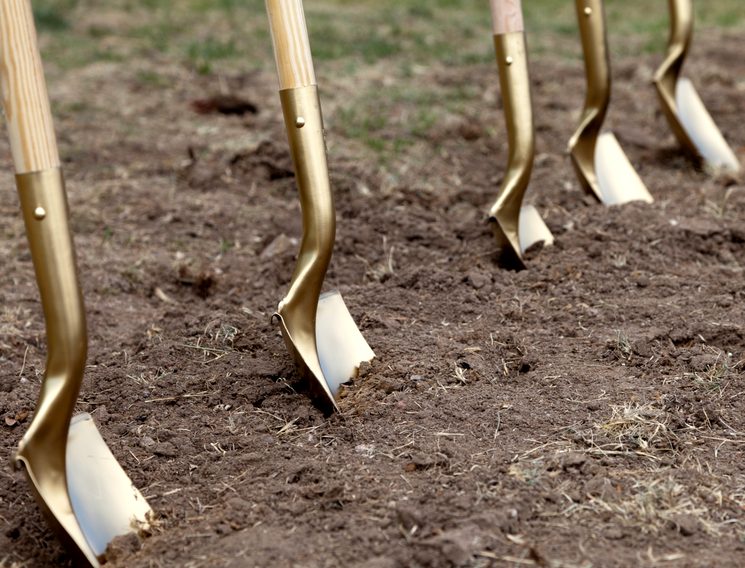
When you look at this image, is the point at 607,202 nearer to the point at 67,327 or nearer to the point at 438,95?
the point at 438,95

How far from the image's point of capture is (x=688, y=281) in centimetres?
315

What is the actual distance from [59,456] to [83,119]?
11.5ft

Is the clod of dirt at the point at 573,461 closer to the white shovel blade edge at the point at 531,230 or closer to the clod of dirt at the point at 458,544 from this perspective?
the clod of dirt at the point at 458,544

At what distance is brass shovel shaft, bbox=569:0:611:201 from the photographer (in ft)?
12.8

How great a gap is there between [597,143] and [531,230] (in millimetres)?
766

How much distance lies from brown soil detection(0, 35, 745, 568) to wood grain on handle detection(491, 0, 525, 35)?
0.70 m

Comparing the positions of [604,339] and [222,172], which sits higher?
[222,172]

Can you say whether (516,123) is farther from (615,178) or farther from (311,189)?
(311,189)

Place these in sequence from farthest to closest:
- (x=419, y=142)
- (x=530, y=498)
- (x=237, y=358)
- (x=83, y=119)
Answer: (x=83, y=119)
(x=419, y=142)
(x=237, y=358)
(x=530, y=498)

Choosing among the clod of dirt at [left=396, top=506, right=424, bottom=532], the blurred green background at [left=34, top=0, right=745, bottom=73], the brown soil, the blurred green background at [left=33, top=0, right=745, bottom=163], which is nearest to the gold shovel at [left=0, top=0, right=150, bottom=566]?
the brown soil

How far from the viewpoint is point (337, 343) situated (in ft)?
8.57

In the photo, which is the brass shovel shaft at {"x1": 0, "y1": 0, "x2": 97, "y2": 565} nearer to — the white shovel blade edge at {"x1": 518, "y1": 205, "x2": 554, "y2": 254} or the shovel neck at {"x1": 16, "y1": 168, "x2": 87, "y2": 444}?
the shovel neck at {"x1": 16, "y1": 168, "x2": 87, "y2": 444}

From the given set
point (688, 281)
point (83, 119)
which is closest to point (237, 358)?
point (688, 281)

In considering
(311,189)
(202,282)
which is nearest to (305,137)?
(311,189)
